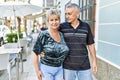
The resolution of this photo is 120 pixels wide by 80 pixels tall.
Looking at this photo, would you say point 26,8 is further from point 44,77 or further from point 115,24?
point 44,77

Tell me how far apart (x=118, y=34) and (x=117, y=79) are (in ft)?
2.69

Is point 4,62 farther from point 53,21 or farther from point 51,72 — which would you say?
point 53,21

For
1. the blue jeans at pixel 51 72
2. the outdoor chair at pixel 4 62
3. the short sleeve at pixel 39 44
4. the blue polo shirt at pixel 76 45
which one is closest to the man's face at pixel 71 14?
the blue polo shirt at pixel 76 45

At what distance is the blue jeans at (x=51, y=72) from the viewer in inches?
122

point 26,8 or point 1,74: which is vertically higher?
point 26,8

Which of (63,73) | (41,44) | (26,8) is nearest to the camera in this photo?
(41,44)

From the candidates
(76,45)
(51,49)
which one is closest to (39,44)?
(51,49)

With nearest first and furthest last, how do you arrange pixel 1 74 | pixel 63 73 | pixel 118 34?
A: pixel 63 73 → pixel 118 34 → pixel 1 74

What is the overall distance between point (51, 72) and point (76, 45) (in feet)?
1.49

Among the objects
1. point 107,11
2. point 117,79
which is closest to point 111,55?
point 117,79

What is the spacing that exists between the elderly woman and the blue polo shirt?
96 mm

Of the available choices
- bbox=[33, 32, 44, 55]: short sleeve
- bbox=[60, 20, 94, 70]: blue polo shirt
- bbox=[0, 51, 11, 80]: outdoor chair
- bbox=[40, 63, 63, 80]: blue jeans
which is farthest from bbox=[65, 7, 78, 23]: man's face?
bbox=[0, 51, 11, 80]: outdoor chair

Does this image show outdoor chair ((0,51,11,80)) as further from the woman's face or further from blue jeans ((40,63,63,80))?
the woman's face

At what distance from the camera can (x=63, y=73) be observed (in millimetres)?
3299
